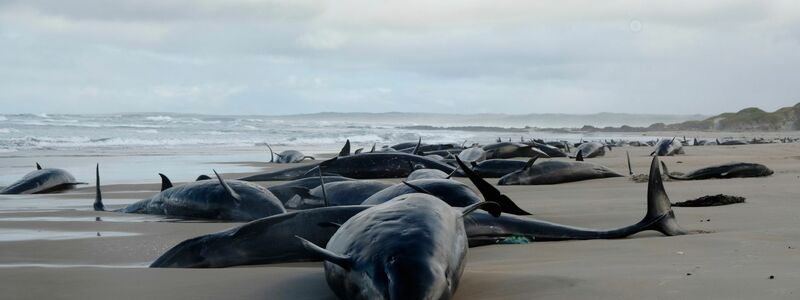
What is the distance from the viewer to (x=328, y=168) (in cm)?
1030

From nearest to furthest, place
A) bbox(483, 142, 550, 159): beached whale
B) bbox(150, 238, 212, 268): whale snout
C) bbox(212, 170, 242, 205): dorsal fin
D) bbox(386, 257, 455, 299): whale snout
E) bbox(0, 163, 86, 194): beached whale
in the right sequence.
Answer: bbox(386, 257, 455, 299): whale snout, bbox(150, 238, 212, 268): whale snout, bbox(212, 170, 242, 205): dorsal fin, bbox(0, 163, 86, 194): beached whale, bbox(483, 142, 550, 159): beached whale

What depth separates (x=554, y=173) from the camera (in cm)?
983

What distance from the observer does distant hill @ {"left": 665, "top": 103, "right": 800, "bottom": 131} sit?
52.3m

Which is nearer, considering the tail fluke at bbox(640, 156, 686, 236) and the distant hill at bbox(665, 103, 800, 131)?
the tail fluke at bbox(640, 156, 686, 236)

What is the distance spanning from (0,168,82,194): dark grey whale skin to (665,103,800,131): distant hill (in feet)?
164

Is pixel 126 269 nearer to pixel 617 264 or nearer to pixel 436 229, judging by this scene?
pixel 436 229

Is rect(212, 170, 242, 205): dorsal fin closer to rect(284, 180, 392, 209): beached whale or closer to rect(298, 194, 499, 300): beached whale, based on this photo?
rect(284, 180, 392, 209): beached whale

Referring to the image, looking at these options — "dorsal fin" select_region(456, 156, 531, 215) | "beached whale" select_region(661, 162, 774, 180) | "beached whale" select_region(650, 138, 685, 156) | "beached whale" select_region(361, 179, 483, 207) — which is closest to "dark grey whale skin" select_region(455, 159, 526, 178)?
"beached whale" select_region(661, 162, 774, 180)

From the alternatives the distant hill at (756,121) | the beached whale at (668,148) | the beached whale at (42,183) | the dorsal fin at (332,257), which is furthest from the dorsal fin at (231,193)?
the distant hill at (756,121)

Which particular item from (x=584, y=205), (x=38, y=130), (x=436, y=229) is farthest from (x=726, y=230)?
(x=38, y=130)

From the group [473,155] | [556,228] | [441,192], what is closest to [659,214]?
[556,228]

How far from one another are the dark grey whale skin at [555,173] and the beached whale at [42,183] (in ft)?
17.2

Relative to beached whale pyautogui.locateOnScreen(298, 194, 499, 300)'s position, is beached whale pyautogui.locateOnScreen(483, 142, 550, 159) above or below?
below

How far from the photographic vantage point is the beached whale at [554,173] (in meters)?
9.60
